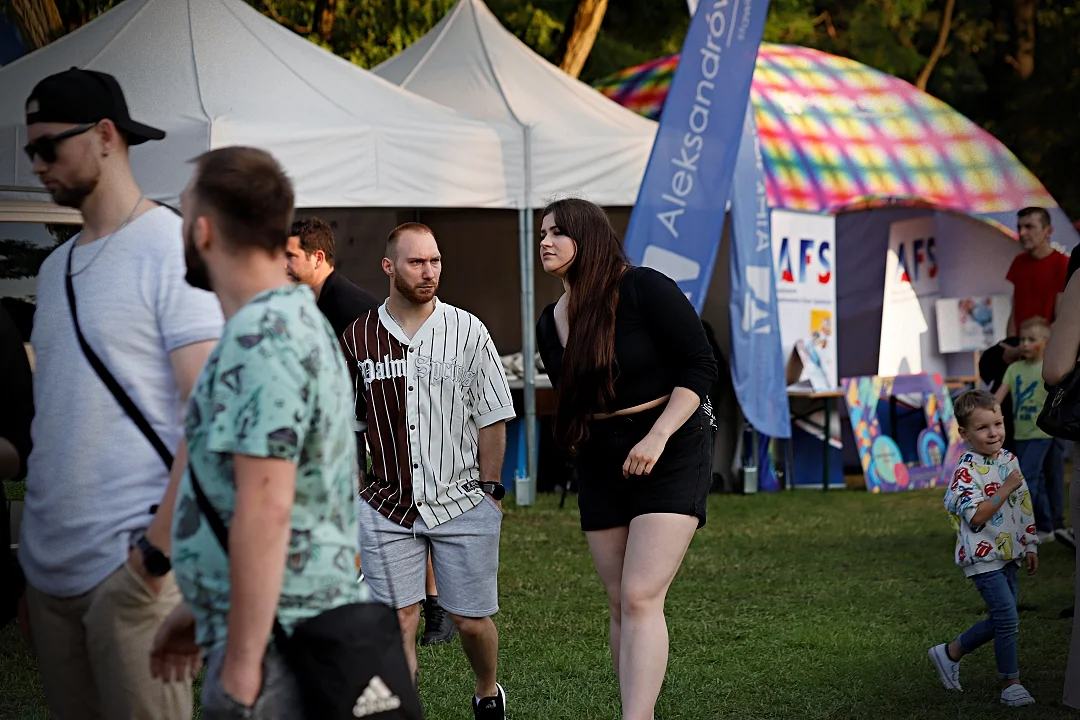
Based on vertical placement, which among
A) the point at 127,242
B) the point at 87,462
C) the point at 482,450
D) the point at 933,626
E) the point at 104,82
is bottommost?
the point at 933,626

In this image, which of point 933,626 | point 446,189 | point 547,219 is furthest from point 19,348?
point 446,189

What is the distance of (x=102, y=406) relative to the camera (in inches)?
118

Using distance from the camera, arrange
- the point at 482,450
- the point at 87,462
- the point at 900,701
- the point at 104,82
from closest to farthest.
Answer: the point at 87,462 < the point at 104,82 < the point at 482,450 < the point at 900,701

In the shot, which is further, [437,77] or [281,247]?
[437,77]

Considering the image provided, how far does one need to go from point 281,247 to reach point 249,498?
478 mm

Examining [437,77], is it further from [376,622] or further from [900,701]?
[376,622]

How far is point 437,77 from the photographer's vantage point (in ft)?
41.8

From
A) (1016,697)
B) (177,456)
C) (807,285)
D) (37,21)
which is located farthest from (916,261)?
(177,456)

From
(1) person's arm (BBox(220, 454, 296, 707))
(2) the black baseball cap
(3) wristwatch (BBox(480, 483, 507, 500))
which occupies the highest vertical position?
→ (2) the black baseball cap

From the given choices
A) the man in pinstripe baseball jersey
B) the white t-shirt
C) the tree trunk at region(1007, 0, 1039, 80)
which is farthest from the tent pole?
the tree trunk at region(1007, 0, 1039, 80)

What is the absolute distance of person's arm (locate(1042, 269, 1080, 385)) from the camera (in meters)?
4.81

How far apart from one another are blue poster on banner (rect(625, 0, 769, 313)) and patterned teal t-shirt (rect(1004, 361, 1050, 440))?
2.65 metres

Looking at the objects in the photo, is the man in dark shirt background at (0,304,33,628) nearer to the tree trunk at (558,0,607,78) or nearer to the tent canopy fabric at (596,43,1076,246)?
the tent canopy fabric at (596,43,1076,246)

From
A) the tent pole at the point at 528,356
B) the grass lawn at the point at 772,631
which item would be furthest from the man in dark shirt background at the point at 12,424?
the tent pole at the point at 528,356
